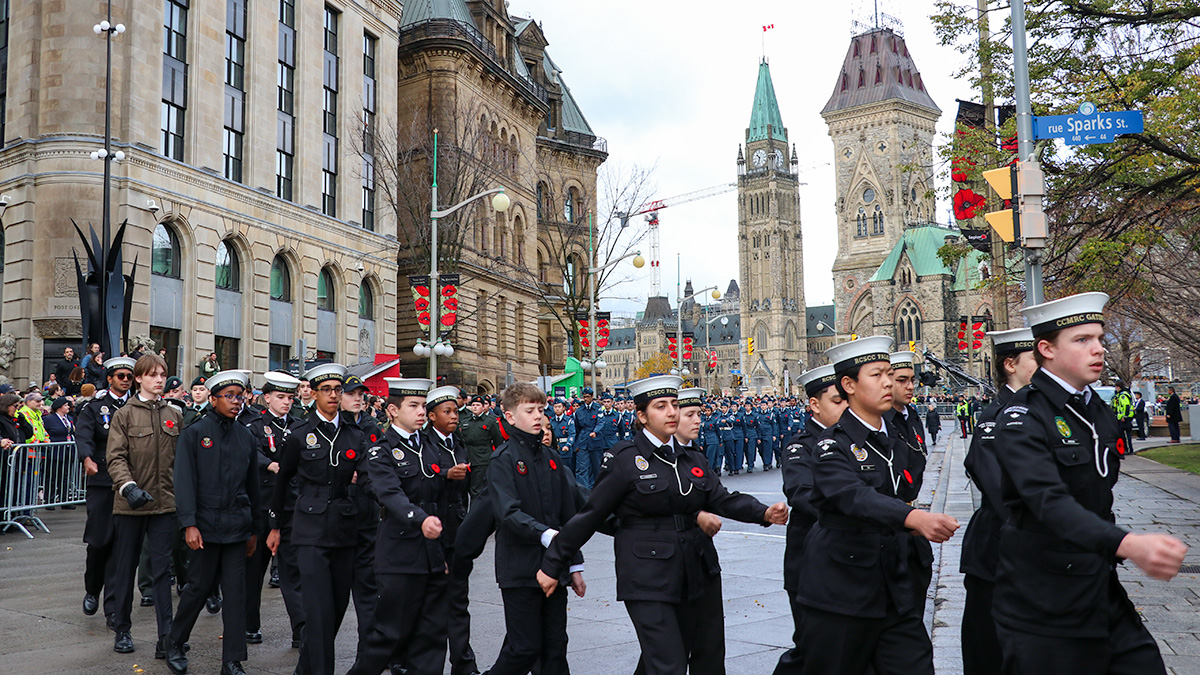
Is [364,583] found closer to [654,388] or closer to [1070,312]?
[654,388]

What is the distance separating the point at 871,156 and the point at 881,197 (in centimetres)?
577

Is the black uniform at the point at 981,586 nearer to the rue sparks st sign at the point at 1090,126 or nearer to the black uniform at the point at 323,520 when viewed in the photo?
the black uniform at the point at 323,520

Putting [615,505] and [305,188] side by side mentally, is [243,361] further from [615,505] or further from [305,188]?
[615,505]

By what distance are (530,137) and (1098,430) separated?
48488mm

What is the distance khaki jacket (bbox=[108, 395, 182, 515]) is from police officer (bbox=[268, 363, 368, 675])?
1.35 metres

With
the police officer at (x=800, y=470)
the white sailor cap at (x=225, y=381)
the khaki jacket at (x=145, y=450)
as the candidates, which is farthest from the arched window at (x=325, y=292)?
the police officer at (x=800, y=470)

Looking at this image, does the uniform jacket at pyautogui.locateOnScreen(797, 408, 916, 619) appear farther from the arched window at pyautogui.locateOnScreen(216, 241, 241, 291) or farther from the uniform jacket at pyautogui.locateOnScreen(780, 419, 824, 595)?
the arched window at pyautogui.locateOnScreen(216, 241, 241, 291)

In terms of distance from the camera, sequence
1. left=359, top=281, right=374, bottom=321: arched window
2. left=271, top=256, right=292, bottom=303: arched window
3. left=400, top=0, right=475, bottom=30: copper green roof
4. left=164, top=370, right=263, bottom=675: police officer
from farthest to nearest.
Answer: left=400, top=0, right=475, bottom=30: copper green roof < left=359, top=281, right=374, bottom=321: arched window < left=271, top=256, right=292, bottom=303: arched window < left=164, top=370, right=263, bottom=675: police officer

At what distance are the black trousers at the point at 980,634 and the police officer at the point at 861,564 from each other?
0.81 meters

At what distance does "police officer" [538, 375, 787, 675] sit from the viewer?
5180mm

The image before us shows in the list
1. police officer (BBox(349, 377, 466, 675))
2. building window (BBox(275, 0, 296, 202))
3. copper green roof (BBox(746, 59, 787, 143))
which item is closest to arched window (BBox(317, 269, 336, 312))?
building window (BBox(275, 0, 296, 202))

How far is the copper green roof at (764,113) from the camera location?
16250cm

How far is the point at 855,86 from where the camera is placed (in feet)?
432

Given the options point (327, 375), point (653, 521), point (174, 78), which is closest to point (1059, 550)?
point (653, 521)
